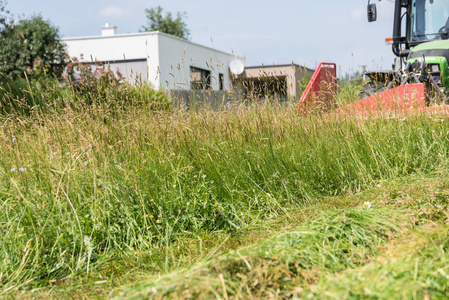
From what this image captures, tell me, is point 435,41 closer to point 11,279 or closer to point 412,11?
point 412,11

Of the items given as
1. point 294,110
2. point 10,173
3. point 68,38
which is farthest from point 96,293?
point 68,38

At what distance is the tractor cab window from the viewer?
7.48 m

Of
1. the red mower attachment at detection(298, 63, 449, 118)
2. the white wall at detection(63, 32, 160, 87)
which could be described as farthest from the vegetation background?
the white wall at detection(63, 32, 160, 87)

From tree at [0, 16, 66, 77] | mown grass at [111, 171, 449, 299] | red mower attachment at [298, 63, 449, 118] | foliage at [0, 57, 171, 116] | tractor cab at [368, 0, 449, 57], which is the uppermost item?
tree at [0, 16, 66, 77]

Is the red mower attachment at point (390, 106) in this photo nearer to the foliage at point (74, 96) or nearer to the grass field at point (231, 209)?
the grass field at point (231, 209)

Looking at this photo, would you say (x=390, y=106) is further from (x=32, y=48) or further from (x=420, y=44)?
(x=32, y=48)

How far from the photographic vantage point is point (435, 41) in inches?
287

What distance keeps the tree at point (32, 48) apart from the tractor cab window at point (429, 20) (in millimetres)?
14693

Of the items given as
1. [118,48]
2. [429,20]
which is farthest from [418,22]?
[118,48]

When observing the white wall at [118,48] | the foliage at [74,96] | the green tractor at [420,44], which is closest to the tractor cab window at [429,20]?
the green tractor at [420,44]

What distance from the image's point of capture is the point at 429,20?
7695 millimetres

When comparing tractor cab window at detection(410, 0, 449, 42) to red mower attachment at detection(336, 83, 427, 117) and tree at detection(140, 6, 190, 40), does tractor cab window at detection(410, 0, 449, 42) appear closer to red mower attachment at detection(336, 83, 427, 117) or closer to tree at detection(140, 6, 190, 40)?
red mower attachment at detection(336, 83, 427, 117)

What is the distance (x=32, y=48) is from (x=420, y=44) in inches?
687

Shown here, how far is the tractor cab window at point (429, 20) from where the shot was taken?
748cm
